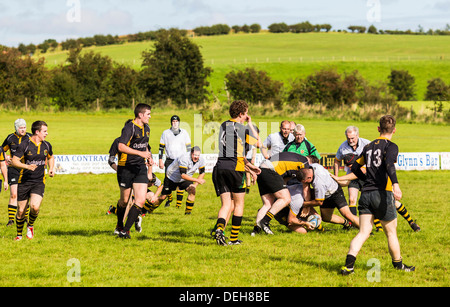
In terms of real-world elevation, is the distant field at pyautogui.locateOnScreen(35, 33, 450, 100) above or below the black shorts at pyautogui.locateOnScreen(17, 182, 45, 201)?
above

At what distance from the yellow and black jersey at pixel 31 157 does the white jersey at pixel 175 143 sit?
6050 mm

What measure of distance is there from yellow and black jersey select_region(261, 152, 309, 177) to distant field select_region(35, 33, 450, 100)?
230ft

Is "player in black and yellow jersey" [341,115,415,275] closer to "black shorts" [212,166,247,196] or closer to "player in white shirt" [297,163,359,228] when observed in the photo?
"black shorts" [212,166,247,196]

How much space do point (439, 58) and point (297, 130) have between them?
108 m

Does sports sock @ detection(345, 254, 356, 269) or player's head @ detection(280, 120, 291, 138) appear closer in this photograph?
sports sock @ detection(345, 254, 356, 269)

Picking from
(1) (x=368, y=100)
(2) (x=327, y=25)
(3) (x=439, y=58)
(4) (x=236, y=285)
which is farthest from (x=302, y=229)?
(2) (x=327, y=25)

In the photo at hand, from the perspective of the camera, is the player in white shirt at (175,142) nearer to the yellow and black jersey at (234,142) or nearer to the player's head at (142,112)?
the player's head at (142,112)

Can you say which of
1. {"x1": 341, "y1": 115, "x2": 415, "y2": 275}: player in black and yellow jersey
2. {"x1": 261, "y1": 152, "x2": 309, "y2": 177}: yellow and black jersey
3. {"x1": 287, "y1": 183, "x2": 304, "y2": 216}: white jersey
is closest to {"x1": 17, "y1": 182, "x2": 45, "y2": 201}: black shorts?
{"x1": 261, "y1": 152, "x2": 309, "y2": 177}: yellow and black jersey

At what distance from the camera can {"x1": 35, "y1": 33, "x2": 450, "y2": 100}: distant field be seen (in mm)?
97875

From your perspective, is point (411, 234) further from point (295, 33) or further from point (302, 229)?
point (295, 33)

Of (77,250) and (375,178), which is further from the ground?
(375,178)

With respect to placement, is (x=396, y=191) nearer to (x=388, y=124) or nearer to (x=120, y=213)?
(x=388, y=124)

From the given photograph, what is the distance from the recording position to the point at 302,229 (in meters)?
11.5

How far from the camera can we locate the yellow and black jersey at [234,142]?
9680mm
